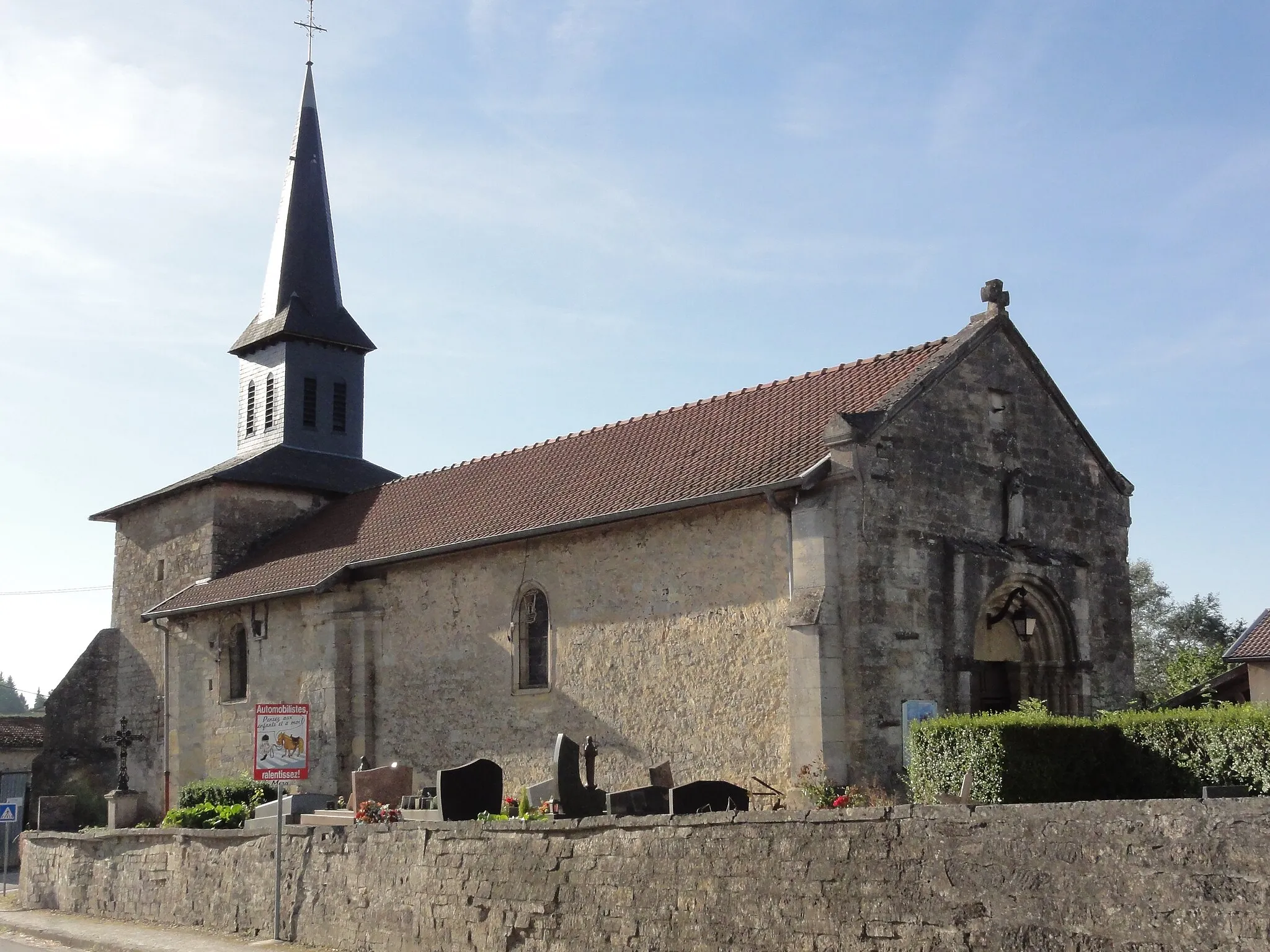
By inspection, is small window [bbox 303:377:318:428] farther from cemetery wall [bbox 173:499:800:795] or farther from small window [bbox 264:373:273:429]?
cemetery wall [bbox 173:499:800:795]

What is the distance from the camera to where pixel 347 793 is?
854 inches

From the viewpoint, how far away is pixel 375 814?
15445mm

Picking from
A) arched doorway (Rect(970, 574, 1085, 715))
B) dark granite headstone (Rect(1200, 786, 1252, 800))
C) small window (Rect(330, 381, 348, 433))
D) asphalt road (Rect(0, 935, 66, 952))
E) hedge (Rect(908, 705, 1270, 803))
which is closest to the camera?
dark granite headstone (Rect(1200, 786, 1252, 800))

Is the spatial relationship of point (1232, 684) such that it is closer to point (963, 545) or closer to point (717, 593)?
point (963, 545)

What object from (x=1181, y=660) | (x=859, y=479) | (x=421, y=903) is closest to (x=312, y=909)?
(x=421, y=903)

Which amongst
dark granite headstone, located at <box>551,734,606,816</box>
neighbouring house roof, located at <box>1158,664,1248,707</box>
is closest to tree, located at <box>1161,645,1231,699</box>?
neighbouring house roof, located at <box>1158,664,1248,707</box>

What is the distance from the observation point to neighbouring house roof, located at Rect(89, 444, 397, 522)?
28.4 m

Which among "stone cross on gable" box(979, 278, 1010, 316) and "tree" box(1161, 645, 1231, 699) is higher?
"stone cross on gable" box(979, 278, 1010, 316)

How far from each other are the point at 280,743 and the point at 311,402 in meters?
17.5

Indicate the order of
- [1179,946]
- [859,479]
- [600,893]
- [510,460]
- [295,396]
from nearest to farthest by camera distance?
[1179,946]
[600,893]
[859,479]
[510,460]
[295,396]

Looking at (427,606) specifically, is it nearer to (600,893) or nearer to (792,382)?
(792,382)

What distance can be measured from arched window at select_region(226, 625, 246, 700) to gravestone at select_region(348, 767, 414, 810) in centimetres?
856

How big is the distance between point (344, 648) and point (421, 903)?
10025 millimetres

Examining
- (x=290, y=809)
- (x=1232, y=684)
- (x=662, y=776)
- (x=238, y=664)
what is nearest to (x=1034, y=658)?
→ (x=662, y=776)
